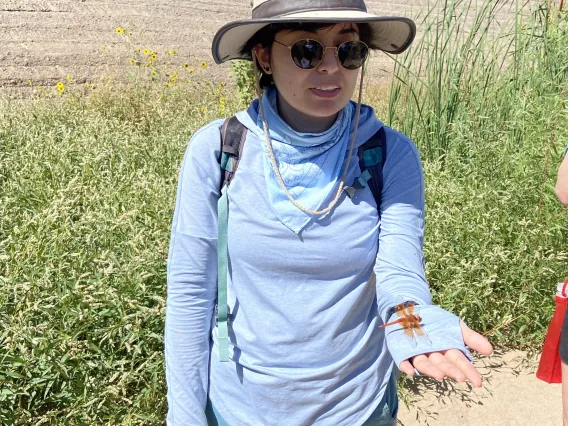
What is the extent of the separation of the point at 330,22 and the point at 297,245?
18.8 inches

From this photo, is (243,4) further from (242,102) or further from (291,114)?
(291,114)

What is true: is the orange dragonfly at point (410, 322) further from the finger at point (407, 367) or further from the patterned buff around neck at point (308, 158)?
the patterned buff around neck at point (308, 158)

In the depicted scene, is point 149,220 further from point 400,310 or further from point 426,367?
point 426,367

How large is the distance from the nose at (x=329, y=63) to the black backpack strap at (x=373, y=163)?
0.59ft

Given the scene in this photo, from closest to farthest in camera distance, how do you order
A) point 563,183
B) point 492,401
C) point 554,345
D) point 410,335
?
1. point 410,335
2. point 563,183
3. point 554,345
4. point 492,401

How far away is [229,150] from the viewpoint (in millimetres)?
1363

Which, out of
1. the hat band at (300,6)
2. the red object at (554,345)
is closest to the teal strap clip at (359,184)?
the hat band at (300,6)

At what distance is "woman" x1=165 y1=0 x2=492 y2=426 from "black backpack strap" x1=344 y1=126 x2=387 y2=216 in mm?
14

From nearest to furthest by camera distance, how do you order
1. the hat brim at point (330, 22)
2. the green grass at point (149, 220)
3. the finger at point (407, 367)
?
the finger at point (407, 367) < the hat brim at point (330, 22) < the green grass at point (149, 220)

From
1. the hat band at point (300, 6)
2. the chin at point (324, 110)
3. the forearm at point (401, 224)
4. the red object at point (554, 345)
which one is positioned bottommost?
the red object at point (554, 345)

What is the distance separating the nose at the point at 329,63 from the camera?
136 centimetres

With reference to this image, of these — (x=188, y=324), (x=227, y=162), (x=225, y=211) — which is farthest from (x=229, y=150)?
(x=188, y=324)

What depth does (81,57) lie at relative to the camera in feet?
28.7

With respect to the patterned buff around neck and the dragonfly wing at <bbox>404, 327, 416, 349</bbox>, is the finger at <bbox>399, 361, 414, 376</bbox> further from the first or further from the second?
the patterned buff around neck
